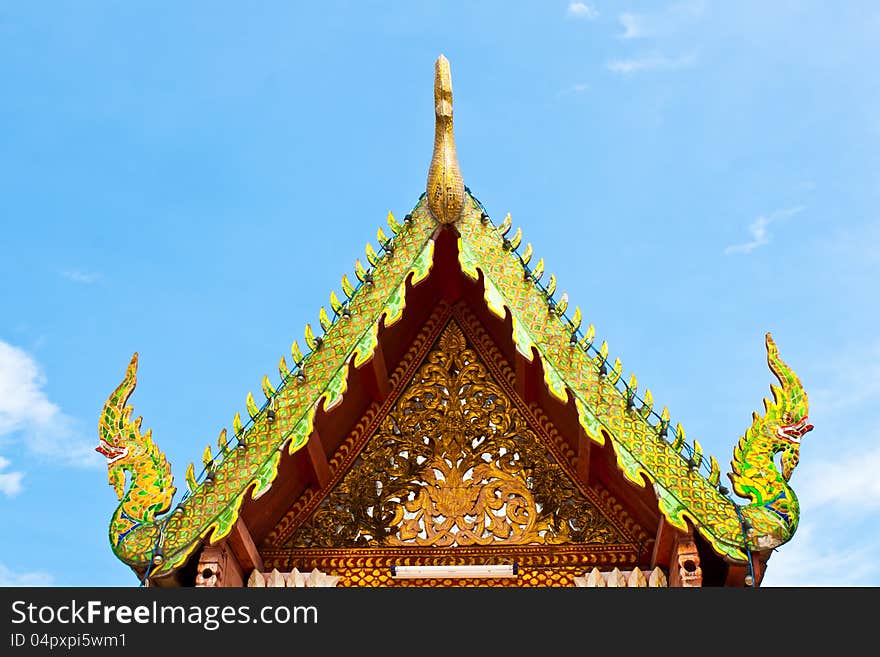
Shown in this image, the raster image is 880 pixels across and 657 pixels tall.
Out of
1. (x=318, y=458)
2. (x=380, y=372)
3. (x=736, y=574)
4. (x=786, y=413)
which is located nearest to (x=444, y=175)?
(x=380, y=372)

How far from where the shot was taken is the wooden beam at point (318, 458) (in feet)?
25.0

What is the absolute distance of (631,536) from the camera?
778cm

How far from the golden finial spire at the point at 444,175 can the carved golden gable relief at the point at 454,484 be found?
3.51 ft

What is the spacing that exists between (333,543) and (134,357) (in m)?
1.65

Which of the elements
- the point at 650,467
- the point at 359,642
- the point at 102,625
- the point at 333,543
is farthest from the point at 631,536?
the point at 102,625

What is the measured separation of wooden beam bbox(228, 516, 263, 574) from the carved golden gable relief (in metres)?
0.31

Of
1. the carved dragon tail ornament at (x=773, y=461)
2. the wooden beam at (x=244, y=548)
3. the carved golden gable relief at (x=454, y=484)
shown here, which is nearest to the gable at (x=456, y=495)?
the carved golden gable relief at (x=454, y=484)

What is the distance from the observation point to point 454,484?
314 inches

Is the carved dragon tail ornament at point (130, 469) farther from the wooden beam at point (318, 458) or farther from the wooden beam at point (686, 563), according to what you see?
the wooden beam at point (686, 563)

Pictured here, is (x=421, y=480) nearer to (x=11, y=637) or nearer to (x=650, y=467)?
(x=650, y=467)

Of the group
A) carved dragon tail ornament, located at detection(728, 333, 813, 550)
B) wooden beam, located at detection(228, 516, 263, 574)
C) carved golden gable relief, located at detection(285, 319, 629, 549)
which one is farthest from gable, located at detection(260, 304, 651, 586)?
carved dragon tail ornament, located at detection(728, 333, 813, 550)

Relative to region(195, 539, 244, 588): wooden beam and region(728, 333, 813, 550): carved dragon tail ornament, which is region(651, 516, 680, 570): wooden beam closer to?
region(728, 333, 813, 550): carved dragon tail ornament

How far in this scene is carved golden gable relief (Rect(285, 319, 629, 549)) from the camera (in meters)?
7.84

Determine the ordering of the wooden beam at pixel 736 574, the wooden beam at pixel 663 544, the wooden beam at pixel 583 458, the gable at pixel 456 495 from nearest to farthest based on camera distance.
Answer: the wooden beam at pixel 736 574 → the wooden beam at pixel 663 544 → the wooden beam at pixel 583 458 → the gable at pixel 456 495
